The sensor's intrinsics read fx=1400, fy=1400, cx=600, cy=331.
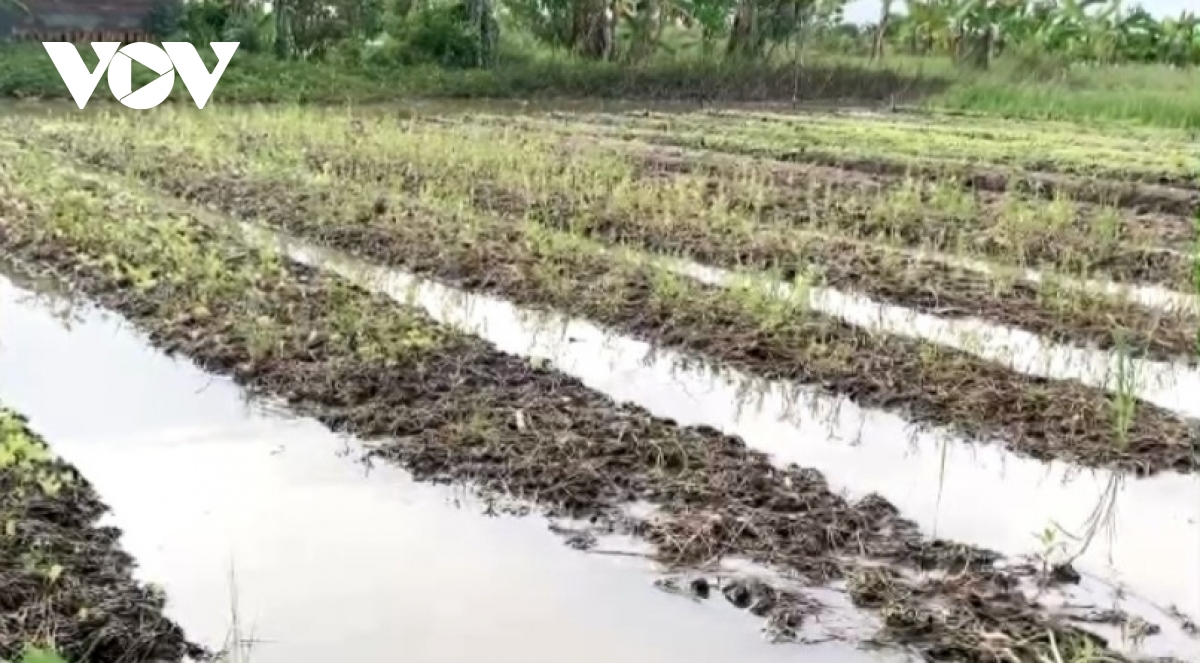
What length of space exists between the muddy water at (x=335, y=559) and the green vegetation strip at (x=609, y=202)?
2670mm

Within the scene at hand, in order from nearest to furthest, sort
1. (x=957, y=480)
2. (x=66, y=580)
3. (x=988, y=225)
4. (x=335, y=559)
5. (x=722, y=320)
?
(x=66, y=580)
(x=335, y=559)
(x=957, y=480)
(x=722, y=320)
(x=988, y=225)

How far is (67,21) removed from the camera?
21.5 metres

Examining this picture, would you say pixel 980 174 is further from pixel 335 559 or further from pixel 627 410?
pixel 335 559

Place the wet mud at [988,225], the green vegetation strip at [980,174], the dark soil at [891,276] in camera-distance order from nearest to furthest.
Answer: the dark soil at [891,276], the wet mud at [988,225], the green vegetation strip at [980,174]

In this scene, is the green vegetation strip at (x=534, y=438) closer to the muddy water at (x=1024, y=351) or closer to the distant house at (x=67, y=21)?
the muddy water at (x=1024, y=351)

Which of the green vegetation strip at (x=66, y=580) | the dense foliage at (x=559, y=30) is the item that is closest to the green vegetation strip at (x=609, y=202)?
the green vegetation strip at (x=66, y=580)

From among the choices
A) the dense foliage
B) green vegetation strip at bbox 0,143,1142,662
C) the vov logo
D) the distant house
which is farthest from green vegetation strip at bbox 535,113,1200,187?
the distant house

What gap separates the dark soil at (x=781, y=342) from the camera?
493cm

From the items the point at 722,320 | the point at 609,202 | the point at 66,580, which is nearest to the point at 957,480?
the point at 722,320

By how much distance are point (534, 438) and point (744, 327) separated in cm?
172

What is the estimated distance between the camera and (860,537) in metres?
3.99

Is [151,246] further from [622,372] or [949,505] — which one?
[949,505]

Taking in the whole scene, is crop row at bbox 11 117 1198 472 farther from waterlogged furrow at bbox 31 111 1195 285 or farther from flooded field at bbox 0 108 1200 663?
waterlogged furrow at bbox 31 111 1195 285

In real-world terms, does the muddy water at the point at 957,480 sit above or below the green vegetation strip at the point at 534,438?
below
